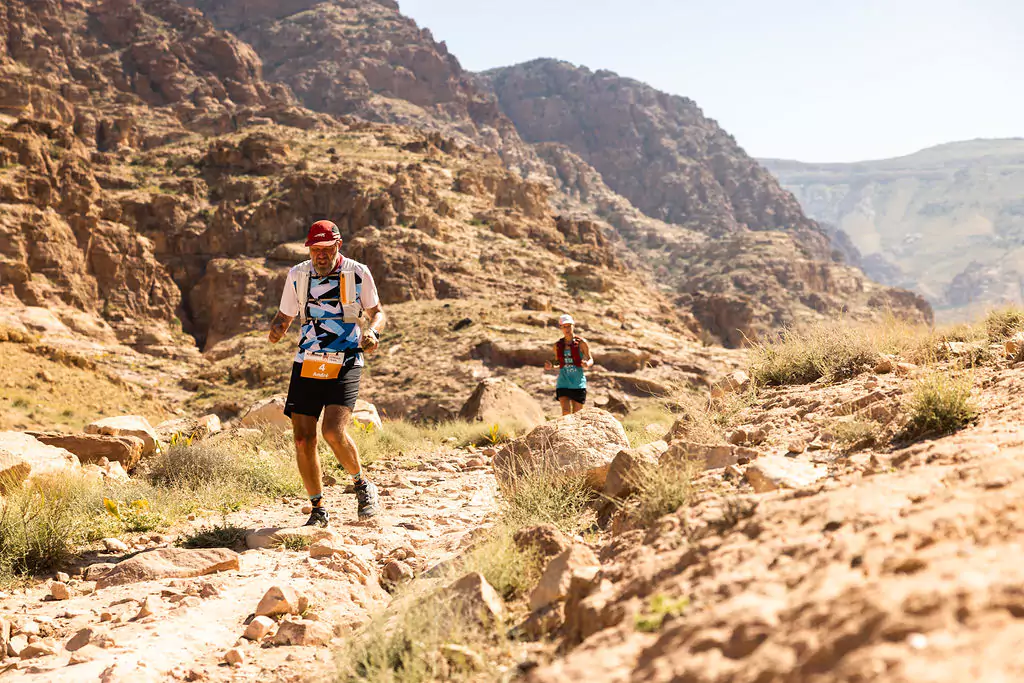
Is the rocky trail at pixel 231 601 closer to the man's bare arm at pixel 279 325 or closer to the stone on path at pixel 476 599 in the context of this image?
the stone on path at pixel 476 599

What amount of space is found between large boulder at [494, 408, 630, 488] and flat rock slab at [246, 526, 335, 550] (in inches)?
48.8

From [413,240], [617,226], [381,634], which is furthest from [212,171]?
[617,226]

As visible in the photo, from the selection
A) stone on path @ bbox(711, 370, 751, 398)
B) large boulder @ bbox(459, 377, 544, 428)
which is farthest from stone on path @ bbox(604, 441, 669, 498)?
large boulder @ bbox(459, 377, 544, 428)

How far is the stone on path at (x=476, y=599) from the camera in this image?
8.15 feet

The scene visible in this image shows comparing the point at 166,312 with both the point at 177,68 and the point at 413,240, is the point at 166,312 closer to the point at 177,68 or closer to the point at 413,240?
the point at 413,240

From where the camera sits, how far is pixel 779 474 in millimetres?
2896

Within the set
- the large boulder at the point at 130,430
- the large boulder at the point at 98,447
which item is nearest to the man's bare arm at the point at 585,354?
the large boulder at the point at 130,430

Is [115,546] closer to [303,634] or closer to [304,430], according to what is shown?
[304,430]

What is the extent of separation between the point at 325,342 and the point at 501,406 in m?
6.70

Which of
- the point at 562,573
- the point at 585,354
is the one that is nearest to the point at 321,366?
the point at 562,573

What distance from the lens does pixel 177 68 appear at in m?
68.8

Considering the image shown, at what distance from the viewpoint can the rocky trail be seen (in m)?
2.78

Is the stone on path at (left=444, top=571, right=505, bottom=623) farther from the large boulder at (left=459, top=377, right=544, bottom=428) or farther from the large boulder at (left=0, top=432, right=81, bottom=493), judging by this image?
the large boulder at (left=459, top=377, right=544, bottom=428)

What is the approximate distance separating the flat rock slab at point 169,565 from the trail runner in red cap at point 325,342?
771mm
